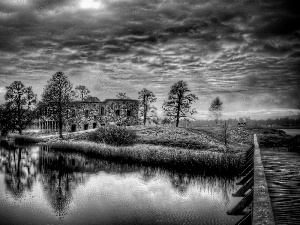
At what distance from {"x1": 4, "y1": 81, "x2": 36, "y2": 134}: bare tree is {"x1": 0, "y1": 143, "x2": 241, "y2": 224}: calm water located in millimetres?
33093

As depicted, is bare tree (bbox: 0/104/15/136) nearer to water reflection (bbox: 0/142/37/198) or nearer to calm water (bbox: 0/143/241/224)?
water reflection (bbox: 0/142/37/198)

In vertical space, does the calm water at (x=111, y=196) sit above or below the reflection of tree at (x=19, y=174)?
above

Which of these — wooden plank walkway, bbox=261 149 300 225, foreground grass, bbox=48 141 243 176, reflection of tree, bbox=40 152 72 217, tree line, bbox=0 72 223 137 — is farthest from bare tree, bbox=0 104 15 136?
wooden plank walkway, bbox=261 149 300 225

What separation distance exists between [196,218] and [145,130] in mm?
30998

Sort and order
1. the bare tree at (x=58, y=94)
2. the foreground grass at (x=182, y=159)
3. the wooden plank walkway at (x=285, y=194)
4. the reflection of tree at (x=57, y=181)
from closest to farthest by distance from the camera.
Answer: the wooden plank walkway at (x=285, y=194) → the reflection of tree at (x=57, y=181) → the foreground grass at (x=182, y=159) → the bare tree at (x=58, y=94)

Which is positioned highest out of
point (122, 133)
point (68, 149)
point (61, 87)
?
point (61, 87)

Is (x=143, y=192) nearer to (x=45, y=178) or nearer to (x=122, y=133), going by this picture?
(x=45, y=178)

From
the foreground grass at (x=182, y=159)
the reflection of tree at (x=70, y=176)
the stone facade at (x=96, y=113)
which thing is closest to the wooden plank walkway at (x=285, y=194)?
the reflection of tree at (x=70, y=176)

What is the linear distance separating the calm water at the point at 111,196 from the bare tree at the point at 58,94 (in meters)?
23.5

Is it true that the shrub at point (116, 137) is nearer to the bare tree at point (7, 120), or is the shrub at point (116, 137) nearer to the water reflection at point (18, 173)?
the water reflection at point (18, 173)

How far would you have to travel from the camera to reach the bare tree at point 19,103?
5219cm

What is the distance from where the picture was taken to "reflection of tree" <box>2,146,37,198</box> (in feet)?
53.0

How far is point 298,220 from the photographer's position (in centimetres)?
437

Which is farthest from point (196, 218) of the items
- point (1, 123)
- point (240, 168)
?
point (1, 123)
